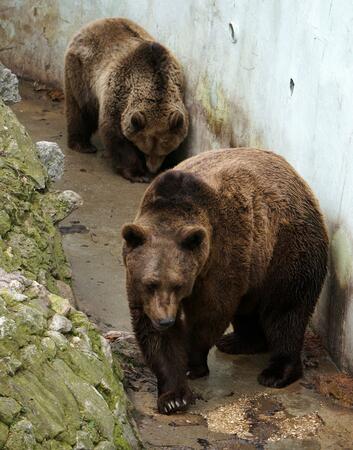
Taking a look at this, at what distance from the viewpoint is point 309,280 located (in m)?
7.27

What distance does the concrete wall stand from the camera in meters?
7.29

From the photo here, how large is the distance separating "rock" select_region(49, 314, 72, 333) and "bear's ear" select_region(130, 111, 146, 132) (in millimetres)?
5106

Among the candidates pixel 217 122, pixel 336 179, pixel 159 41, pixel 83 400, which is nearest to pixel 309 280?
pixel 336 179

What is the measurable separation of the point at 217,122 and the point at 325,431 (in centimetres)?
409

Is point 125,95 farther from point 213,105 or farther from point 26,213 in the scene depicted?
point 26,213

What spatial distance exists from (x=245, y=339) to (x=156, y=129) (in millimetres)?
3781

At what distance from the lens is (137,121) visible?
432 inches

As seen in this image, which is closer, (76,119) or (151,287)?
(151,287)

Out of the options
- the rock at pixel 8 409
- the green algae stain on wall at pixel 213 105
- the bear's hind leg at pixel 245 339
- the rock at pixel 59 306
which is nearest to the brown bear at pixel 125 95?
the green algae stain on wall at pixel 213 105

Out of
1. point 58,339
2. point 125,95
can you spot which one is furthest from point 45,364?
point 125,95

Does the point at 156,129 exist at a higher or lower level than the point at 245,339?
higher

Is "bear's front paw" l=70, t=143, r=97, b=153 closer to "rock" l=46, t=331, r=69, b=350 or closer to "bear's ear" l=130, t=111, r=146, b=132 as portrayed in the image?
"bear's ear" l=130, t=111, r=146, b=132

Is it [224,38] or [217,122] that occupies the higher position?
[224,38]

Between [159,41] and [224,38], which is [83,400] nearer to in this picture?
[224,38]
